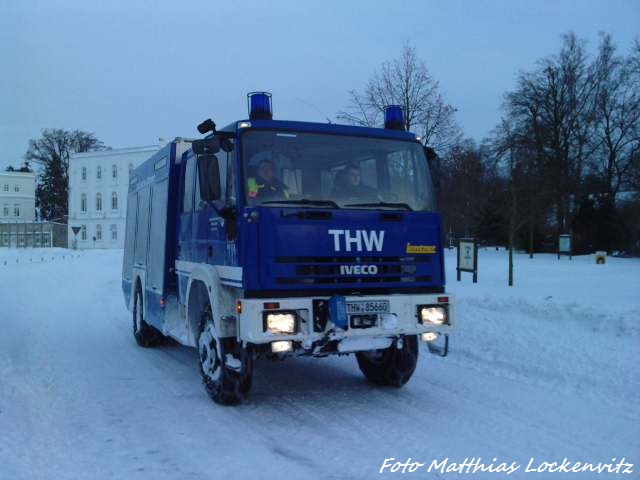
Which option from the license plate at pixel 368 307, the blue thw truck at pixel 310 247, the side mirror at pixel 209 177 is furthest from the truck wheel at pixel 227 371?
the side mirror at pixel 209 177

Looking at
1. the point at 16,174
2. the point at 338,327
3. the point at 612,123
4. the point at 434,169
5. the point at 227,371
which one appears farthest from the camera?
the point at 16,174

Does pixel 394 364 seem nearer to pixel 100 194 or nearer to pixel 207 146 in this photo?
pixel 207 146

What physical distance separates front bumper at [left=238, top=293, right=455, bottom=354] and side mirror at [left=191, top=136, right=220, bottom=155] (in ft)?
4.94

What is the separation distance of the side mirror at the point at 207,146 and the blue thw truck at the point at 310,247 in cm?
1

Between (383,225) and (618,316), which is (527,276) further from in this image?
(383,225)

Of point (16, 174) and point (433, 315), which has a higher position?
point (16, 174)

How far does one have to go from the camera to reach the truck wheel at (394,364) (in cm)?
757

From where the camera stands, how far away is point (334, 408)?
6.79 meters

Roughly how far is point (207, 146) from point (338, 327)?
2.14 metres

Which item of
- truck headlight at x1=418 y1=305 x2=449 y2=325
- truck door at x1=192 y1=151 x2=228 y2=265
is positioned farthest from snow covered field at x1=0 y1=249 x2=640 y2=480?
truck door at x1=192 y1=151 x2=228 y2=265

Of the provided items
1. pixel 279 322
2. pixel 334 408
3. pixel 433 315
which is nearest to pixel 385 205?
pixel 433 315

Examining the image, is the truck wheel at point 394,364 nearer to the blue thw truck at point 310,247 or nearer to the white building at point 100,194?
the blue thw truck at point 310,247

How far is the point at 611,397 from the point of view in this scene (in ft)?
22.9

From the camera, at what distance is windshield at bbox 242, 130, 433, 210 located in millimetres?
6473
